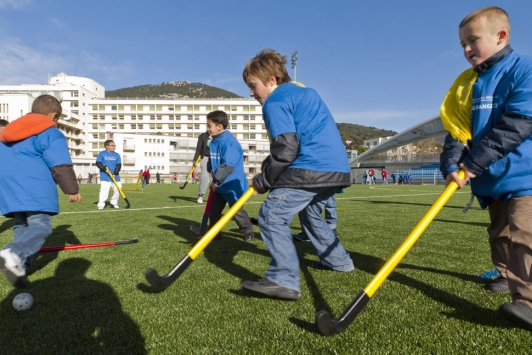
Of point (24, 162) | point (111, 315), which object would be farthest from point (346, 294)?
point (24, 162)

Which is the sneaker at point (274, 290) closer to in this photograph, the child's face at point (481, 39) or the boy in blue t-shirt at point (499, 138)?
the boy in blue t-shirt at point (499, 138)

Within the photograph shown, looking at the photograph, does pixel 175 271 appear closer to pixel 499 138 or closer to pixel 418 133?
pixel 499 138

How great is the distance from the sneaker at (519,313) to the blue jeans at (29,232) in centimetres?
355

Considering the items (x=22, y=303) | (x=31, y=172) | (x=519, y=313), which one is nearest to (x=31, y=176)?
(x=31, y=172)

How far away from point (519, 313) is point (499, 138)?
978 mm

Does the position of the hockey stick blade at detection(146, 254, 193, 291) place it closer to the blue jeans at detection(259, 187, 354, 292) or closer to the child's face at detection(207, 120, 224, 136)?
the blue jeans at detection(259, 187, 354, 292)

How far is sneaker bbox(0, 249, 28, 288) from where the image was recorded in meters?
2.89

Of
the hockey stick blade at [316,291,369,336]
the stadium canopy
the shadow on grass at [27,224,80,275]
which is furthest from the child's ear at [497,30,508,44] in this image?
the stadium canopy

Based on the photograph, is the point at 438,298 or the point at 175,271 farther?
the point at 438,298

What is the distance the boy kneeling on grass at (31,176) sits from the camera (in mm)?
3291

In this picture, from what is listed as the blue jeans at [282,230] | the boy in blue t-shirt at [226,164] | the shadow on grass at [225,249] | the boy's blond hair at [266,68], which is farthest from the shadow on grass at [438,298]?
the boy in blue t-shirt at [226,164]

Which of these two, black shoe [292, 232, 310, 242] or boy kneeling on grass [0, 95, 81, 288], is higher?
boy kneeling on grass [0, 95, 81, 288]

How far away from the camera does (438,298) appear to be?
264 centimetres

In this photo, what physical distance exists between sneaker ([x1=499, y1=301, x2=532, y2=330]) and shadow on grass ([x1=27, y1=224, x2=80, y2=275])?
3.93 m
